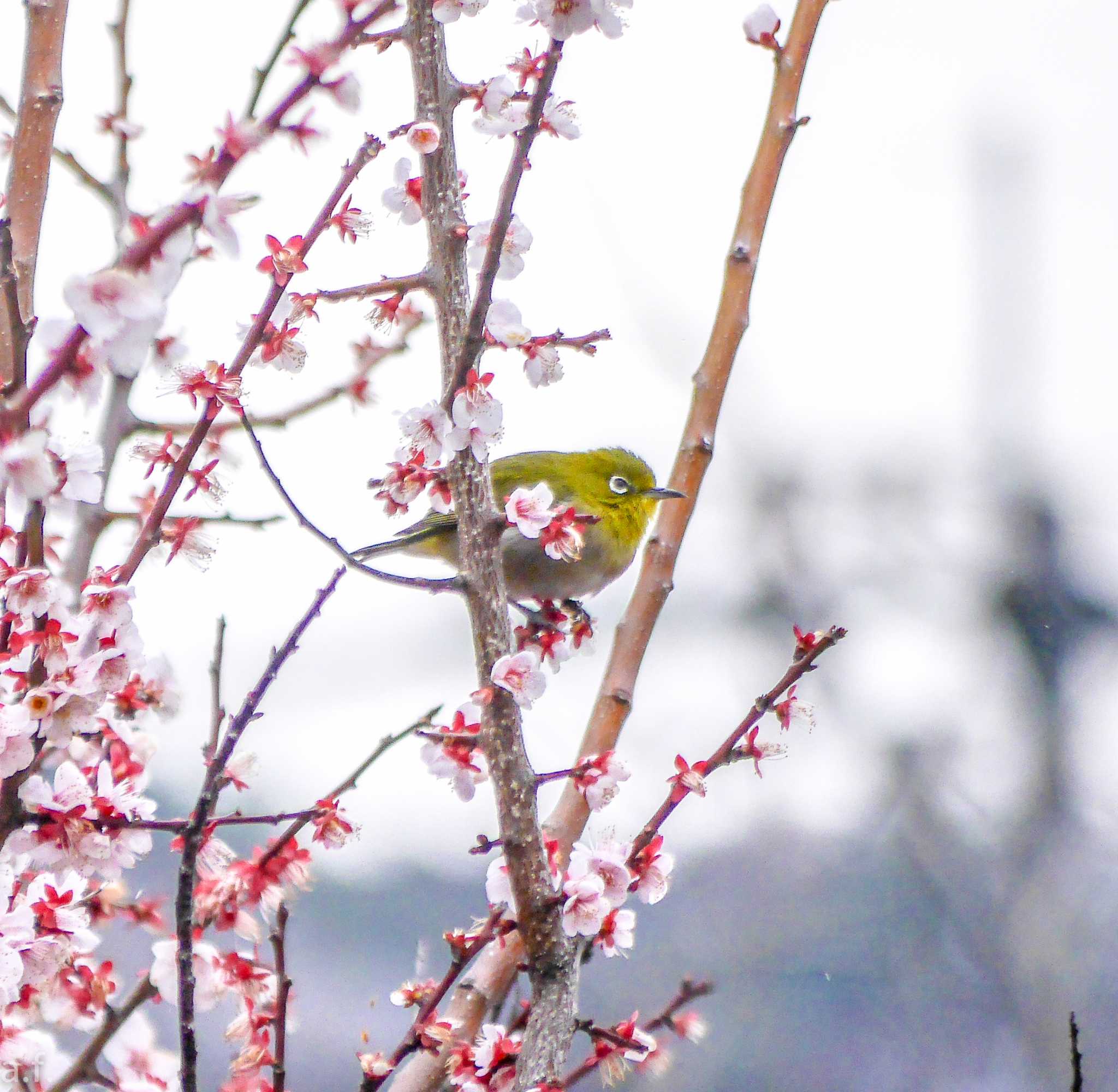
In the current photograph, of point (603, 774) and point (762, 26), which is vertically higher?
point (762, 26)

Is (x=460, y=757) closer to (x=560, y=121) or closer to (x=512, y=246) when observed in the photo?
(x=512, y=246)

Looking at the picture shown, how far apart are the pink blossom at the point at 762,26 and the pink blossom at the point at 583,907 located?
4.78 ft

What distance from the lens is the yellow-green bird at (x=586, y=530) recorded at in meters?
3.85

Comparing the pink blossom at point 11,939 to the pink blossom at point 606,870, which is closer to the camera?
the pink blossom at point 11,939

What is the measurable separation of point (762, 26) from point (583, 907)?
1507 mm

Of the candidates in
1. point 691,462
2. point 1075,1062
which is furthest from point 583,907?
point 691,462

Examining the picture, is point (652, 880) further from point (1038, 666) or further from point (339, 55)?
point (1038, 666)

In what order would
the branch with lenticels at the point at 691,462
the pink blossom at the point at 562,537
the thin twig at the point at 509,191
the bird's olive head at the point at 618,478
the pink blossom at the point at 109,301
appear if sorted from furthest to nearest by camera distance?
the bird's olive head at the point at 618,478, the branch with lenticels at the point at 691,462, the pink blossom at the point at 562,537, the thin twig at the point at 509,191, the pink blossom at the point at 109,301

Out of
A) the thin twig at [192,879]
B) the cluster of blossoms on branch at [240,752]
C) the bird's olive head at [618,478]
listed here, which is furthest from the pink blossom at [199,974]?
the bird's olive head at [618,478]

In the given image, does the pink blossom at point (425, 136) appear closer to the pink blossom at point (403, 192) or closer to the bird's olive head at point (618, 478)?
the pink blossom at point (403, 192)

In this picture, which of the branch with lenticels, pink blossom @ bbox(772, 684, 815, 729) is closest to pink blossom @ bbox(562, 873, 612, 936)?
the branch with lenticels

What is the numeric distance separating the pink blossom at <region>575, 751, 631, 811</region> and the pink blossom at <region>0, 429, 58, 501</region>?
868mm

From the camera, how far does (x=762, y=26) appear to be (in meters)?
2.18

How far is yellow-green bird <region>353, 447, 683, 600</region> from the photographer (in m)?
3.85
